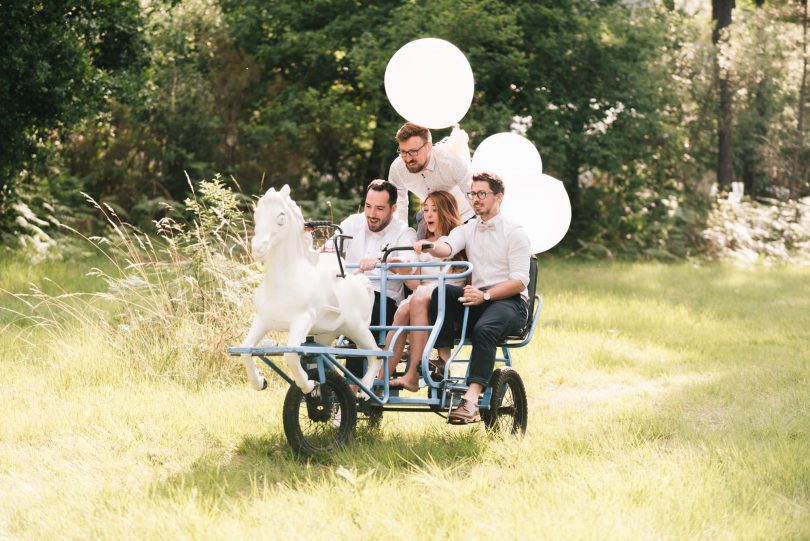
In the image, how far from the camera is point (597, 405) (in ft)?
24.7

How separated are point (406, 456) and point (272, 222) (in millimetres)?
1419

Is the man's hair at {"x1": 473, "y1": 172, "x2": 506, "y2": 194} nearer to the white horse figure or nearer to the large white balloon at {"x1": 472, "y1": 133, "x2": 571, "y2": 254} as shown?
the large white balloon at {"x1": 472, "y1": 133, "x2": 571, "y2": 254}

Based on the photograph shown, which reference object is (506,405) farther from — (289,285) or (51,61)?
(51,61)

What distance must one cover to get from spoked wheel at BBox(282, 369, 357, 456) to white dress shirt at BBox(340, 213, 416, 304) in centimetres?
84

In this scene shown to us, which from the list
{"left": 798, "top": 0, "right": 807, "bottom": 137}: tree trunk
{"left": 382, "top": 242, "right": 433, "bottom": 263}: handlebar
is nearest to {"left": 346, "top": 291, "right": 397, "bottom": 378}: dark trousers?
{"left": 382, "top": 242, "right": 433, "bottom": 263}: handlebar

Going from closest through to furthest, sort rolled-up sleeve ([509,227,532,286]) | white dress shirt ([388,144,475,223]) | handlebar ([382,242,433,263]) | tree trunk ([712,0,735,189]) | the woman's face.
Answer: handlebar ([382,242,433,263]), rolled-up sleeve ([509,227,532,286]), the woman's face, white dress shirt ([388,144,475,223]), tree trunk ([712,0,735,189])

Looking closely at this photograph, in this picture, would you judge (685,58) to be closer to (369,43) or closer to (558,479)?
(369,43)

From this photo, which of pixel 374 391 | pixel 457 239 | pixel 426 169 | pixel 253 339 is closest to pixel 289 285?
pixel 253 339

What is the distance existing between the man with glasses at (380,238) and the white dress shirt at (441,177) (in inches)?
10.9

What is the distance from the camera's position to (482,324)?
5930mm

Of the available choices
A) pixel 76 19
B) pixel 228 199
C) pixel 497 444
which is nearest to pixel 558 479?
pixel 497 444

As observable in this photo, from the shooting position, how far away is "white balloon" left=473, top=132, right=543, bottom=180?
704 centimetres

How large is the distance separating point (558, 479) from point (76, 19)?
10.4m

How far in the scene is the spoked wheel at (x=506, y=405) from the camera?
6105 mm
